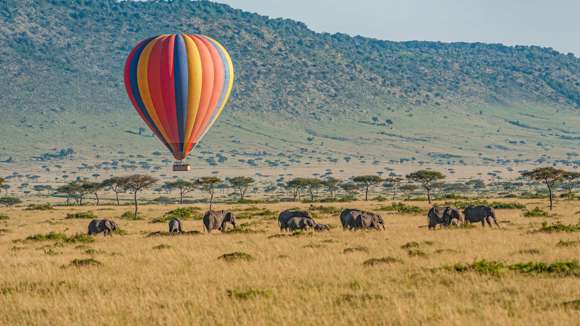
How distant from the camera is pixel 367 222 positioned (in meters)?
36.4

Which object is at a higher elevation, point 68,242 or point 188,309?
point 188,309

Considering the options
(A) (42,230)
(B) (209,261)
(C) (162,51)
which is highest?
(C) (162,51)

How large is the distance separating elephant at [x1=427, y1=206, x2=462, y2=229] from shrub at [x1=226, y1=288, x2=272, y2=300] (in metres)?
20.4

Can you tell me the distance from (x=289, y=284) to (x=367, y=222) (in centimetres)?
1801

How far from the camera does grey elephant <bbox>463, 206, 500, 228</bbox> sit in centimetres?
3744

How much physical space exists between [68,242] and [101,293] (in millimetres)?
15996

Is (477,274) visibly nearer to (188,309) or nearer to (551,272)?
(551,272)

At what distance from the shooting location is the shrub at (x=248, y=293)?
16953mm

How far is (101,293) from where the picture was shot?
1827 centimetres

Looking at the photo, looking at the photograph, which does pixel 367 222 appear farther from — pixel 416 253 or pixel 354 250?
pixel 416 253

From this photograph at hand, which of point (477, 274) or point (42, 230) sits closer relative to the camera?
point (477, 274)

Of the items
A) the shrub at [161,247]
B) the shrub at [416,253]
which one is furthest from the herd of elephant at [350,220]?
the shrub at [416,253]

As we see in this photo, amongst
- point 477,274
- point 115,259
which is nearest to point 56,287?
point 115,259

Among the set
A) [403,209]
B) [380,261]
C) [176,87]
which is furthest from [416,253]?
[403,209]
